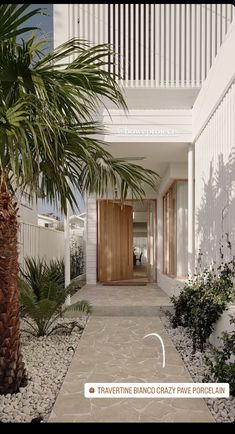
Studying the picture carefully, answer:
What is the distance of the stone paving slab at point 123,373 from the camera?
291 cm

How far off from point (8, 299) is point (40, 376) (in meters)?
1.00

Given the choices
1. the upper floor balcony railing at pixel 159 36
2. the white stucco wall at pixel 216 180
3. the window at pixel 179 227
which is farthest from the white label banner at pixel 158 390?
the upper floor balcony railing at pixel 159 36

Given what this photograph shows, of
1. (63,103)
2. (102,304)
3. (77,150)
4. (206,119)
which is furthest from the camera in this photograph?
(102,304)

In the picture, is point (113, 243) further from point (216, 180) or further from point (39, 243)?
point (216, 180)

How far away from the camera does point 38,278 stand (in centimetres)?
648

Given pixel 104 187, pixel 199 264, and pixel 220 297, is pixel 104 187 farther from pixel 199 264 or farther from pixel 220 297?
pixel 199 264

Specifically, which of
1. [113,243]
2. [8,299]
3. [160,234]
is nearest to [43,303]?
[8,299]

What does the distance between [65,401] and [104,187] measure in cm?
225

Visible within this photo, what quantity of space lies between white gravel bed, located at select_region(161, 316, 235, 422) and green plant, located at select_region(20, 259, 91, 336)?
4.39 feet

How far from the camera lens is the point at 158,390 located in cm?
325

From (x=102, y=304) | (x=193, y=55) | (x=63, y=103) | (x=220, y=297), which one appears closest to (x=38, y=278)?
(x=102, y=304)

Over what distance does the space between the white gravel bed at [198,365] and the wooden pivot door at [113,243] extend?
5.00 meters

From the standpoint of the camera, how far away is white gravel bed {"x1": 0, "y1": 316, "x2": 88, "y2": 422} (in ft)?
9.89

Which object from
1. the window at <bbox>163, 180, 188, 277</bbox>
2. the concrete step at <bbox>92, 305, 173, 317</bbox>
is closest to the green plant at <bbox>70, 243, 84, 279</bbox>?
the window at <bbox>163, 180, 188, 277</bbox>
